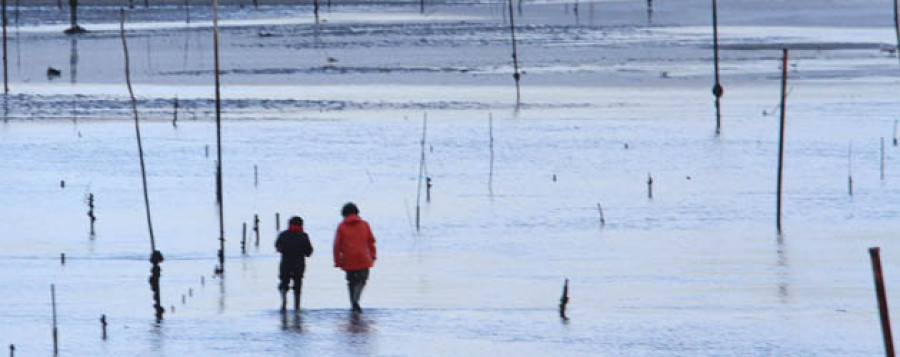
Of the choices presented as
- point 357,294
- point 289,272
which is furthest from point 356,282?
point 289,272

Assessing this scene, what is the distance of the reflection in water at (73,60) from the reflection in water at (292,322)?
157 feet

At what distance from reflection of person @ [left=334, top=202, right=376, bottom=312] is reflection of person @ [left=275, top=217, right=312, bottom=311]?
0.35 metres

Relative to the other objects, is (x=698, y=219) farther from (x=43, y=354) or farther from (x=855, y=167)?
(x=43, y=354)

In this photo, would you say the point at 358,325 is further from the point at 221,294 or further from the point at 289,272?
the point at 221,294

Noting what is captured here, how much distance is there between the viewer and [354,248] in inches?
667

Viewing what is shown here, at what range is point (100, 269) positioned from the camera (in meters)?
21.9

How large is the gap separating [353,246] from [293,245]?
24.1 inches

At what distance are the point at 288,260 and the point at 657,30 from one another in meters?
88.2

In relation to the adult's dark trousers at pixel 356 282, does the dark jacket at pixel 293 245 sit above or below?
above

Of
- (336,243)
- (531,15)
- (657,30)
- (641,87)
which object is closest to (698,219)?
(336,243)

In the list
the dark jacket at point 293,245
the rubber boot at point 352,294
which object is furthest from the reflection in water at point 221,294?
the rubber boot at point 352,294

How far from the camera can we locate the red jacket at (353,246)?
16.8 metres

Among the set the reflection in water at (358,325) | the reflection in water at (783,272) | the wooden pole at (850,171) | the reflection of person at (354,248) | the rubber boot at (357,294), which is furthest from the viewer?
the wooden pole at (850,171)

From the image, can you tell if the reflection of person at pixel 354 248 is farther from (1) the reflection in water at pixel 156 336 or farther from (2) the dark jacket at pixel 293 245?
(1) the reflection in water at pixel 156 336
